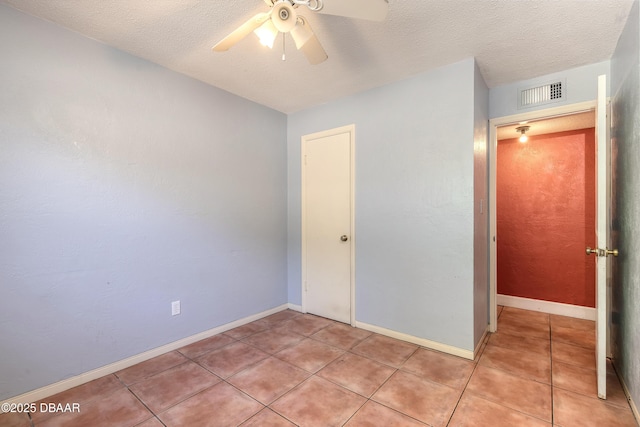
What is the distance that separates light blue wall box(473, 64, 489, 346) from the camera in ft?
8.05

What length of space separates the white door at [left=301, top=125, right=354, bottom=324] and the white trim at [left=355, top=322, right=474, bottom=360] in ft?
0.86

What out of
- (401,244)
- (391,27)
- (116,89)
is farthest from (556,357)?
(116,89)

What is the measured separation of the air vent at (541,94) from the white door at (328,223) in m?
1.63

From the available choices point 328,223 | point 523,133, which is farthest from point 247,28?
point 523,133

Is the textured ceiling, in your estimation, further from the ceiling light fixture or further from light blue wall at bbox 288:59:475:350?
the ceiling light fixture

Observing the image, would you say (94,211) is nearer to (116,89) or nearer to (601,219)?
(116,89)

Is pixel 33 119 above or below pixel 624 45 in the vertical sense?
below

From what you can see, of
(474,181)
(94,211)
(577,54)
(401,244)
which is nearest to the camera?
(94,211)

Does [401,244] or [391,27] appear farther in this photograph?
[401,244]

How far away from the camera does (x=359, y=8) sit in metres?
1.39

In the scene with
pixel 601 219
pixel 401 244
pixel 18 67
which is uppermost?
pixel 18 67

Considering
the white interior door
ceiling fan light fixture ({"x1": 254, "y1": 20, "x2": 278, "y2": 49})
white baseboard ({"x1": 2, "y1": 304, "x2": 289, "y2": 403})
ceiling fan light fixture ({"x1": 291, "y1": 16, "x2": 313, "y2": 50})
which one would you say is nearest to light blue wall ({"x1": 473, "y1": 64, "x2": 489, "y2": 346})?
the white interior door

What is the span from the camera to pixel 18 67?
71.3 inches

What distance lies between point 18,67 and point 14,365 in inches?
73.5
